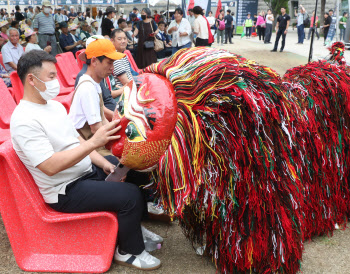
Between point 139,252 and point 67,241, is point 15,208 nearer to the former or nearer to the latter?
point 67,241

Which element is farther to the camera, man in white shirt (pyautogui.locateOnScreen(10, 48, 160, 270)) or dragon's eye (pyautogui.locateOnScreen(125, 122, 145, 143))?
man in white shirt (pyautogui.locateOnScreen(10, 48, 160, 270))

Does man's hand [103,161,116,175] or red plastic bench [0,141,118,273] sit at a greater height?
man's hand [103,161,116,175]

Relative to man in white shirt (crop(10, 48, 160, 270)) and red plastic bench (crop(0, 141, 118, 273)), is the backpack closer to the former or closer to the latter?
man in white shirt (crop(10, 48, 160, 270))

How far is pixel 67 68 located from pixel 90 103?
13.9ft

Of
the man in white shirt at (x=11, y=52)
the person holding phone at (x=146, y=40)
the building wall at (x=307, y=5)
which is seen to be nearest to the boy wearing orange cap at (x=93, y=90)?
the man in white shirt at (x=11, y=52)

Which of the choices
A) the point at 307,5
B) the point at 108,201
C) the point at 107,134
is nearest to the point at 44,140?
the point at 107,134

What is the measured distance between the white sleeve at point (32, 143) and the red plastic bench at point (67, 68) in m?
4.61

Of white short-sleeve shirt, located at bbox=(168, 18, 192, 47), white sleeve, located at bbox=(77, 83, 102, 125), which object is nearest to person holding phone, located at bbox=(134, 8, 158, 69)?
white short-sleeve shirt, located at bbox=(168, 18, 192, 47)

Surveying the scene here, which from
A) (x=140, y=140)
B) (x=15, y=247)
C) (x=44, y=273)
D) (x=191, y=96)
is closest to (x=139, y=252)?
(x=44, y=273)

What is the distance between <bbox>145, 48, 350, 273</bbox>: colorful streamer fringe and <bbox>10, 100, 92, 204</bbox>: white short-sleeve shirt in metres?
0.54

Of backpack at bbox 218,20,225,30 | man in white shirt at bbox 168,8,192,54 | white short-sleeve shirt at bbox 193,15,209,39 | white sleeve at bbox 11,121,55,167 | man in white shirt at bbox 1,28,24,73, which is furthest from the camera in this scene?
backpack at bbox 218,20,225,30

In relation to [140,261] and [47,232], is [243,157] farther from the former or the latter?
[47,232]

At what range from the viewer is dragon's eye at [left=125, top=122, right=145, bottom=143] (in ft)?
5.56

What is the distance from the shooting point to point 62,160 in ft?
6.16
